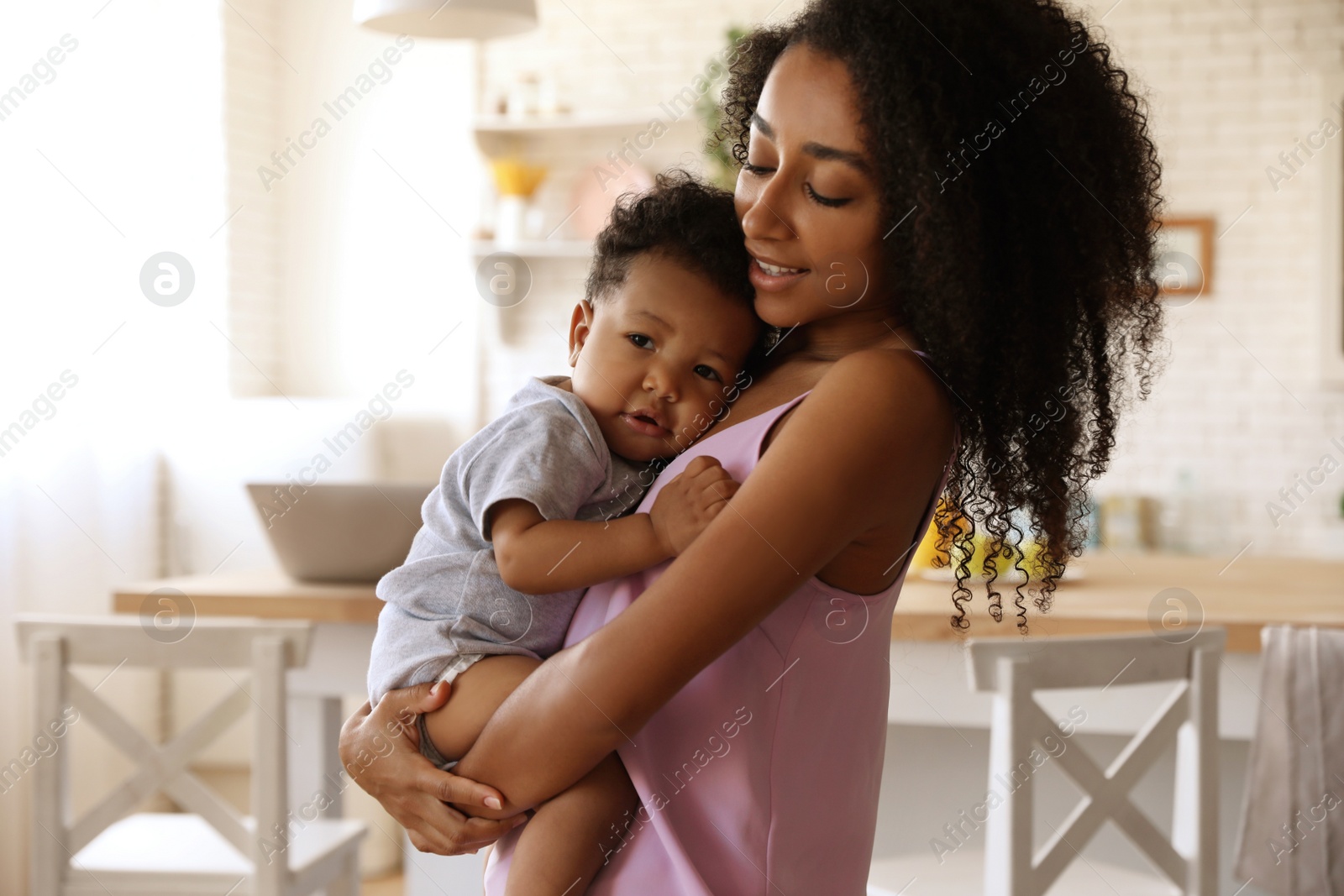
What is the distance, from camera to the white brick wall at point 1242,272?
4.23 metres

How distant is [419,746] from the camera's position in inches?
42.5

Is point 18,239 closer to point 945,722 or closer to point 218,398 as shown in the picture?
point 218,398

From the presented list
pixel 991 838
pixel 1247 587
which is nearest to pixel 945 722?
pixel 991 838

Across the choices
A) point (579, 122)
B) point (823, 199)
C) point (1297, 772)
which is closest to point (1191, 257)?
point (579, 122)

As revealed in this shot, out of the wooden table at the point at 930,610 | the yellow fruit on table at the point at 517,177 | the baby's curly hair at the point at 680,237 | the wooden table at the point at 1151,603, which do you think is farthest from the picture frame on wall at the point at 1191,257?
the baby's curly hair at the point at 680,237

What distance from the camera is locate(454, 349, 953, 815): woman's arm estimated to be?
0.91m

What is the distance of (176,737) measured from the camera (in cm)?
208

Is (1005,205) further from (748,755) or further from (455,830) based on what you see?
(455,830)

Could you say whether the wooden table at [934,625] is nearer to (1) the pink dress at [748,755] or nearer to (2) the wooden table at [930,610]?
(2) the wooden table at [930,610]

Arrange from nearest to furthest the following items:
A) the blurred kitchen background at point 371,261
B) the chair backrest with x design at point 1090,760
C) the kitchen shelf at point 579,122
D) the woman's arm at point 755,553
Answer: the woman's arm at point 755,553 < the chair backrest with x design at point 1090,760 < the blurred kitchen background at point 371,261 < the kitchen shelf at point 579,122

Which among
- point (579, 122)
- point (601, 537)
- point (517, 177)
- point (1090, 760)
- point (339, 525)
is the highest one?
point (579, 122)

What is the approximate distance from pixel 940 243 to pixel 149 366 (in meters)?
3.69

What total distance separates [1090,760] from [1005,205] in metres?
1.24

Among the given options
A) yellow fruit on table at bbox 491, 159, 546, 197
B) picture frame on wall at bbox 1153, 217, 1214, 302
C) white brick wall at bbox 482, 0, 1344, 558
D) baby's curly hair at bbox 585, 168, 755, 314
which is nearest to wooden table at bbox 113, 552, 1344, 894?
baby's curly hair at bbox 585, 168, 755, 314
